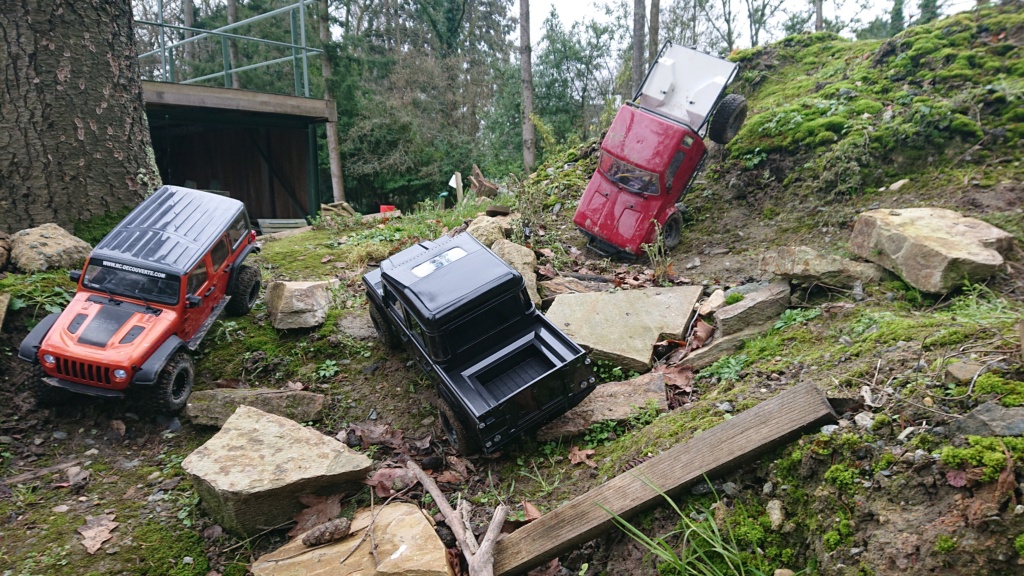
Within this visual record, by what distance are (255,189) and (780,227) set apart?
47.5ft

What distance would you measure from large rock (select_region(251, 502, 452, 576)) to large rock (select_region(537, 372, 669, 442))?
1.20m

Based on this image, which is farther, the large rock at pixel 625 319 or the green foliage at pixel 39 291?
the green foliage at pixel 39 291

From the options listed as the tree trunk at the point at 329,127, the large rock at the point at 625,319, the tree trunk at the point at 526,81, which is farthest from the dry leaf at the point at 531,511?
the tree trunk at the point at 329,127

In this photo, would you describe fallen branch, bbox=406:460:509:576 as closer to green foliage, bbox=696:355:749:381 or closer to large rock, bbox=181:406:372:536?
large rock, bbox=181:406:372:536

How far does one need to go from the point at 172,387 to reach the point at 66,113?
3403 mm

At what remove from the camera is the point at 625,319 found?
5.12 m

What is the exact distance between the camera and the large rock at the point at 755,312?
4.60 m

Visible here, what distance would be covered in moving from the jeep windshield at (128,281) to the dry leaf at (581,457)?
11.3ft

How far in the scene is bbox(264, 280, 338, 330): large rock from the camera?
558cm

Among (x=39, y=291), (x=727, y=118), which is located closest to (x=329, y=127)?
(x=727, y=118)

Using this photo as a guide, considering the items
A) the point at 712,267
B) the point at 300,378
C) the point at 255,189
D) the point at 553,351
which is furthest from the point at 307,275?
the point at 255,189

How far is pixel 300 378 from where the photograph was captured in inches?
205

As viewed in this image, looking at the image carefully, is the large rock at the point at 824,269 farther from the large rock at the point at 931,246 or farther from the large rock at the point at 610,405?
the large rock at the point at 610,405

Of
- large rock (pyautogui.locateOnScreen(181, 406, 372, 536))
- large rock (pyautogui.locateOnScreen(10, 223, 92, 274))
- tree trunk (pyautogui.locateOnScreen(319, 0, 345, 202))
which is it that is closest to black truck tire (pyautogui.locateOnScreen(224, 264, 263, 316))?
large rock (pyautogui.locateOnScreen(10, 223, 92, 274))
